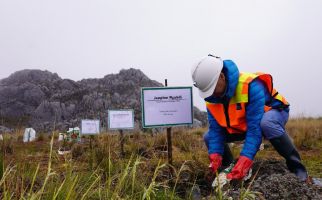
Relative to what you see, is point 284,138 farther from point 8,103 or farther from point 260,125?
point 8,103

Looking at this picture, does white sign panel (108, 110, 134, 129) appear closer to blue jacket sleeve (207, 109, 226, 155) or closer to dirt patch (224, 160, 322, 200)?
blue jacket sleeve (207, 109, 226, 155)

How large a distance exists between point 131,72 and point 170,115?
3659 centimetres

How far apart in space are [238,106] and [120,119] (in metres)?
5.70

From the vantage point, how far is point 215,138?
458 cm

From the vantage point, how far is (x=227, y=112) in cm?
432

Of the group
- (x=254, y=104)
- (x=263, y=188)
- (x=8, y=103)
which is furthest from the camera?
(x=8, y=103)

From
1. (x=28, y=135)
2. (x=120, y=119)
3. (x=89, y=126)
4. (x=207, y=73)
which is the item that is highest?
(x=207, y=73)

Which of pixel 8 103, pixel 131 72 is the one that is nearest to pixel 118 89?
pixel 131 72

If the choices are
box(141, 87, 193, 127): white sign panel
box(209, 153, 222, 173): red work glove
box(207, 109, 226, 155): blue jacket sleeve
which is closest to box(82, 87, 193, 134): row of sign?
box(141, 87, 193, 127): white sign panel

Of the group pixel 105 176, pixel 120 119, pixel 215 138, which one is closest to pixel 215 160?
pixel 215 138

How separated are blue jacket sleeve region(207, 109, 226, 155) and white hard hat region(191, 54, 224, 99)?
1.92 feet

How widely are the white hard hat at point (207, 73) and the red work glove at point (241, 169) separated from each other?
0.67 m

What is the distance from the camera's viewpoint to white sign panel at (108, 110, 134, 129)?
9586mm

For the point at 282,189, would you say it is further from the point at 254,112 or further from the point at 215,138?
the point at 215,138
